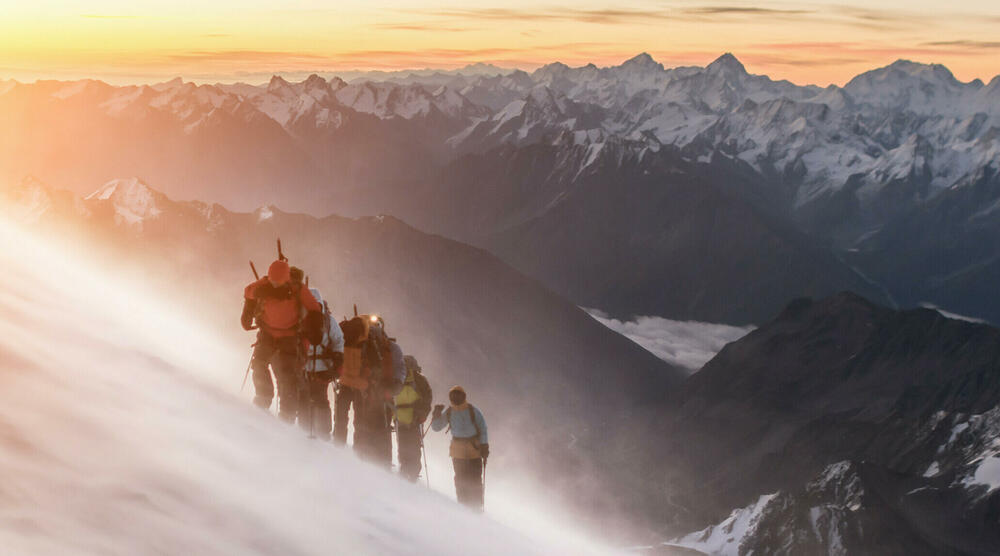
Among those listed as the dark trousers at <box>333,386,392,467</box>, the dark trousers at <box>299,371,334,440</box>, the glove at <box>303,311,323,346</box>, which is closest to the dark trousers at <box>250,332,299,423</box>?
the dark trousers at <box>299,371,334,440</box>

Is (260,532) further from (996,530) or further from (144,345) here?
(996,530)

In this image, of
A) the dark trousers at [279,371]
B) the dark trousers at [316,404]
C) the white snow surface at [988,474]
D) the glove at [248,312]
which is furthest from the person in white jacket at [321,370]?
the white snow surface at [988,474]

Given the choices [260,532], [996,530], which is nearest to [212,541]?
[260,532]

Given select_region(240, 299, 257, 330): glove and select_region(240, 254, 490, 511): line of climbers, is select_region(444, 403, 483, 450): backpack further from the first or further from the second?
select_region(240, 299, 257, 330): glove

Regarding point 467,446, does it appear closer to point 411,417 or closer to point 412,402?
point 411,417

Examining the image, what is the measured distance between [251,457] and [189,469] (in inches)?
75.1

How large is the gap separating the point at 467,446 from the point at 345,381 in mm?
3343

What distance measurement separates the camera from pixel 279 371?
17.2 meters

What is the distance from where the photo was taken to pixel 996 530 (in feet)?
595

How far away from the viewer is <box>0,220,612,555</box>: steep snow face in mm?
6938

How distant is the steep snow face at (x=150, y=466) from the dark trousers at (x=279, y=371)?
3.82 ft

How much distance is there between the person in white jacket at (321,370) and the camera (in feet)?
57.1

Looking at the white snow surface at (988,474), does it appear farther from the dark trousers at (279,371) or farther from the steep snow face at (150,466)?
the steep snow face at (150,466)

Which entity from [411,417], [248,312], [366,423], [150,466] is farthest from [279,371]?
[150,466]
